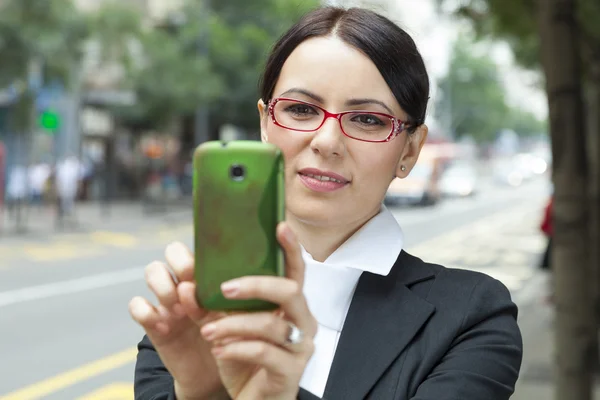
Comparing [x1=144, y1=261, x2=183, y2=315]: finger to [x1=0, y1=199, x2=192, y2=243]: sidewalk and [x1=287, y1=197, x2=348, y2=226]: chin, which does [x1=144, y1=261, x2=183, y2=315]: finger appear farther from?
[x1=0, y1=199, x2=192, y2=243]: sidewalk

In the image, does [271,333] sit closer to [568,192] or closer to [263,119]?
[263,119]

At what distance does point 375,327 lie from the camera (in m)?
1.69

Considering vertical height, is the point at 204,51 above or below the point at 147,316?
above

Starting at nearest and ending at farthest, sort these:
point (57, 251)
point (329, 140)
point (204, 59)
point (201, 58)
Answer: point (329, 140), point (57, 251), point (204, 59), point (201, 58)

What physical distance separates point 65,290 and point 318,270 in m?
11.4

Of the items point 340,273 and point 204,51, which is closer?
point 340,273

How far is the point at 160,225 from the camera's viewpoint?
82.8 ft

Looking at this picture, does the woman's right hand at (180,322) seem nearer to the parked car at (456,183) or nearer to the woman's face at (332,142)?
the woman's face at (332,142)

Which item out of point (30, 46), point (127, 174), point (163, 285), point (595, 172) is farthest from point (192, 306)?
point (127, 174)

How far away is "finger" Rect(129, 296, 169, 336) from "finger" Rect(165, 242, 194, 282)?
6cm

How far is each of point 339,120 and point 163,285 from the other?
1.65 ft

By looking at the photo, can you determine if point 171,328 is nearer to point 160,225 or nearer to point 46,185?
point 160,225

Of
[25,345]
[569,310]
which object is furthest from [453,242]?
[569,310]

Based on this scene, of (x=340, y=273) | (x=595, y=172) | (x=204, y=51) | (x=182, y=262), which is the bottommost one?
(x=595, y=172)
